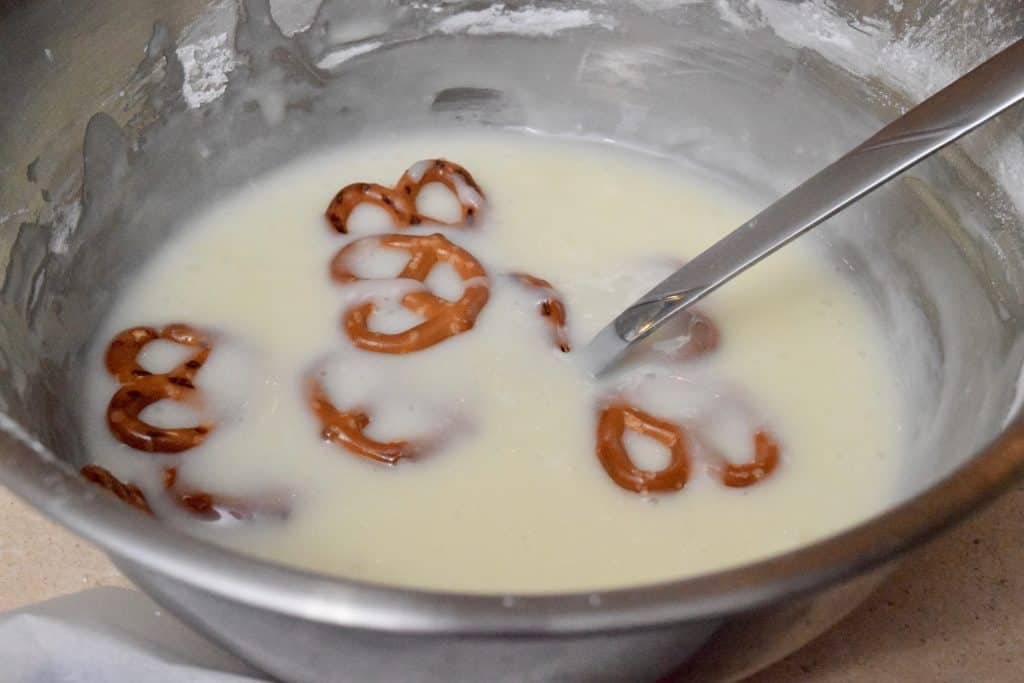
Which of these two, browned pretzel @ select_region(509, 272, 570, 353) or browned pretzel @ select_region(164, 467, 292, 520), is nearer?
browned pretzel @ select_region(164, 467, 292, 520)

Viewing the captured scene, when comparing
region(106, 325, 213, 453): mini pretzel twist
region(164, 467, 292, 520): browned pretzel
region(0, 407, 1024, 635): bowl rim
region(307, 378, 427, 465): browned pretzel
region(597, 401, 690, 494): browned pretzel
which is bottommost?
region(106, 325, 213, 453): mini pretzel twist

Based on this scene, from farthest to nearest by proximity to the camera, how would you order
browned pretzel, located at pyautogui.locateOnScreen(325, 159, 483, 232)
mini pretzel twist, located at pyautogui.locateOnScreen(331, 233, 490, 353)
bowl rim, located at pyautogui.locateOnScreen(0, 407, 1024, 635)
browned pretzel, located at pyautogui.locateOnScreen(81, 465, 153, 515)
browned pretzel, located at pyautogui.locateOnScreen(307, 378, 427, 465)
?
browned pretzel, located at pyautogui.locateOnScreen(325, 159, 483, 232), mini pretzel twist, located at pyautogui.locateOnScreen(331, 233, 490, 353), browned pretzel, located at pyautogui.locateOnScreen(307, 378, 427, 465), browned pretzel, located at pyautogui.locateOnScreen(81, 465, 153, 515), bowl rim, located at pyautogui.locateOnScreen(0, 407, 1024, 635)

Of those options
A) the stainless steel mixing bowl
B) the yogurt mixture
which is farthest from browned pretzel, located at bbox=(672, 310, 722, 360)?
the stainless steel mixing bowl

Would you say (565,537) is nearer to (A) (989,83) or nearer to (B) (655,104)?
(A) (989,83)

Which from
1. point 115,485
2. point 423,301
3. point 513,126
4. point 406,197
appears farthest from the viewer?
point 513,126

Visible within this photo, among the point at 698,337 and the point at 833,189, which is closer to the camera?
the point at 833,189

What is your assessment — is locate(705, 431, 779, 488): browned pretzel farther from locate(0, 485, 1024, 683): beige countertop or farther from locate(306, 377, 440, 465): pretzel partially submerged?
locate(306, 377, 440, 465): pretzel partially submerged

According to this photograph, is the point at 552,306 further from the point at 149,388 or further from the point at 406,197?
the point at 149,388

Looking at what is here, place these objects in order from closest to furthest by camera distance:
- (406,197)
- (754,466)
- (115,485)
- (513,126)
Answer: (115,485), (754,466), (406,197), (513,126)

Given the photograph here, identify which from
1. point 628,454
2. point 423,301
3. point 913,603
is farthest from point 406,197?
point 913,603
